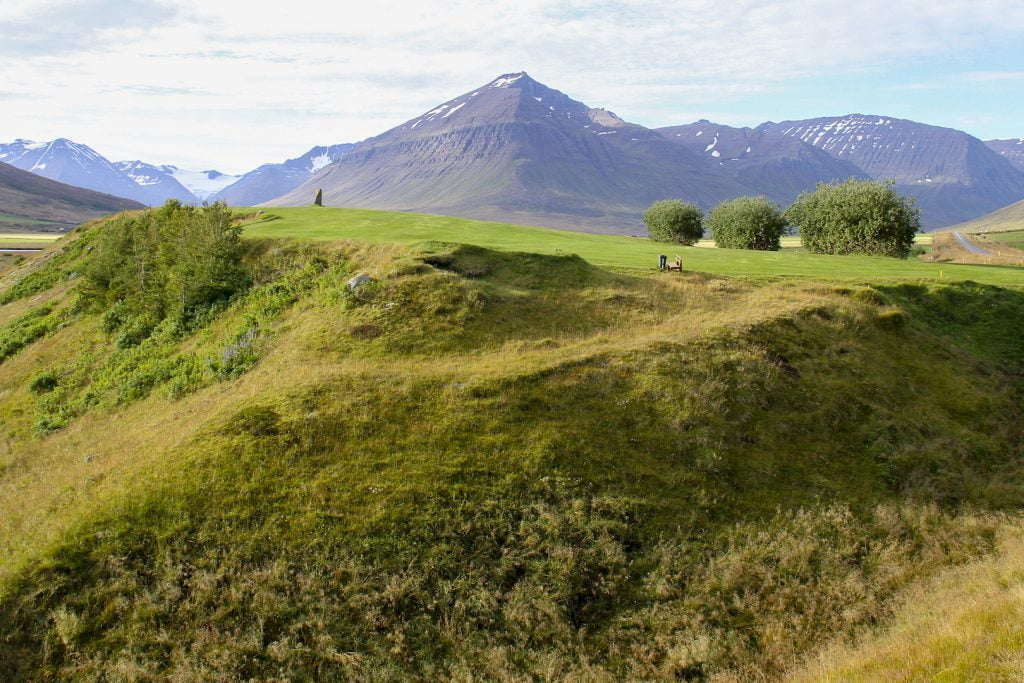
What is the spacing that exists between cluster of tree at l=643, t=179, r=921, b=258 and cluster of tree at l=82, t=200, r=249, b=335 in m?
53.8

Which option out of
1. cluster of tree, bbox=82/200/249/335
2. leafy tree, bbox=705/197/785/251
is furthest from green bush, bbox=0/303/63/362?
leafy tree, bbox=705/197/785/251

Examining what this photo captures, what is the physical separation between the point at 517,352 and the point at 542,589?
11.3 metres

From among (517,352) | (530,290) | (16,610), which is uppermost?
(530,290)

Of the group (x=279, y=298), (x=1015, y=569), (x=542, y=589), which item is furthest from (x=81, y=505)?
(x=1015, y=569)

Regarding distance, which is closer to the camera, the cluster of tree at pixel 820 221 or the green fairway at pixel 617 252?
the green fairway at pixel 617 252

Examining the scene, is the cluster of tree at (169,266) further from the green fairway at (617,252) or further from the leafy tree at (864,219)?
the leafy tree at (864,219)

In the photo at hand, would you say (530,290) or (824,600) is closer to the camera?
(824,600)

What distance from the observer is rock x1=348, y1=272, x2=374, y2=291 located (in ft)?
96.2

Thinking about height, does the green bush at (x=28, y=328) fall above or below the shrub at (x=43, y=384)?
above

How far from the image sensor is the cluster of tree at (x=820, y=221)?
5784cm

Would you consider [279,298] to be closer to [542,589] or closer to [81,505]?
[81,505]

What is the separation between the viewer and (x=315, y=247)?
37.9 metres

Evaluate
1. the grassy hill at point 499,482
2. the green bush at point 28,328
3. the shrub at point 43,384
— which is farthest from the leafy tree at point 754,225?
the green bush at point 28,328

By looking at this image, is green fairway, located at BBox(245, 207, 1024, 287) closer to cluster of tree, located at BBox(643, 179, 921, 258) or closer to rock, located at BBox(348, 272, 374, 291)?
rock, located at BBox(348, 272, 374, 291)
